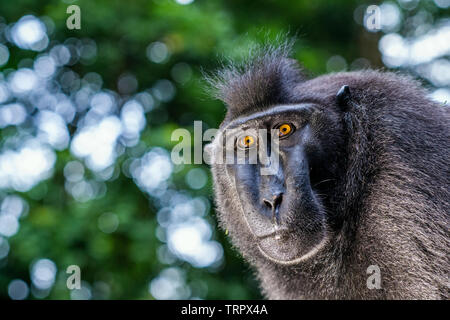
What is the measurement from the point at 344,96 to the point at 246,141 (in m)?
0.93

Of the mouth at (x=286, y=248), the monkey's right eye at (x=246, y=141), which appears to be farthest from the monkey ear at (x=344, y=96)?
the mouth at (x=286, y=248)

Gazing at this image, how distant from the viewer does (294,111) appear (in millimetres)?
4414

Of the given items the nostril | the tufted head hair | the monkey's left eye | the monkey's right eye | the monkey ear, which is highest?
the tufted head hair

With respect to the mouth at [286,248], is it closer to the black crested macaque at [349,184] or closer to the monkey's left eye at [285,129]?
the black crested macaque at [349,184]

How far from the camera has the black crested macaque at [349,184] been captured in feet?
12.1

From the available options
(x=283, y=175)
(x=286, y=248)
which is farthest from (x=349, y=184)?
(x=286, y=248)

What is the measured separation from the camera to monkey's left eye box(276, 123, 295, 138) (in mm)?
4351

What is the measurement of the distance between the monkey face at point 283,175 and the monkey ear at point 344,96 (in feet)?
0.69

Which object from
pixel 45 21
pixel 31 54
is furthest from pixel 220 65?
pixel 31 54

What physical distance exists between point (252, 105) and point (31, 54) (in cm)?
532

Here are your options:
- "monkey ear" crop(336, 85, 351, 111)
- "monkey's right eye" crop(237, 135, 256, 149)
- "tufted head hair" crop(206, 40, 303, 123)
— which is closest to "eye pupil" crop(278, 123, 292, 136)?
"monkey's right eye" crop(237, 135, 256, 149)

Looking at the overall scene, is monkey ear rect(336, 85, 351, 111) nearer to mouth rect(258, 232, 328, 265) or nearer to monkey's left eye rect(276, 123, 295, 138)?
monkey's left eye rect(276, 123, 295, 138)

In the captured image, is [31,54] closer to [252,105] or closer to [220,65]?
[220,65]

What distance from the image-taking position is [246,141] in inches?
178
